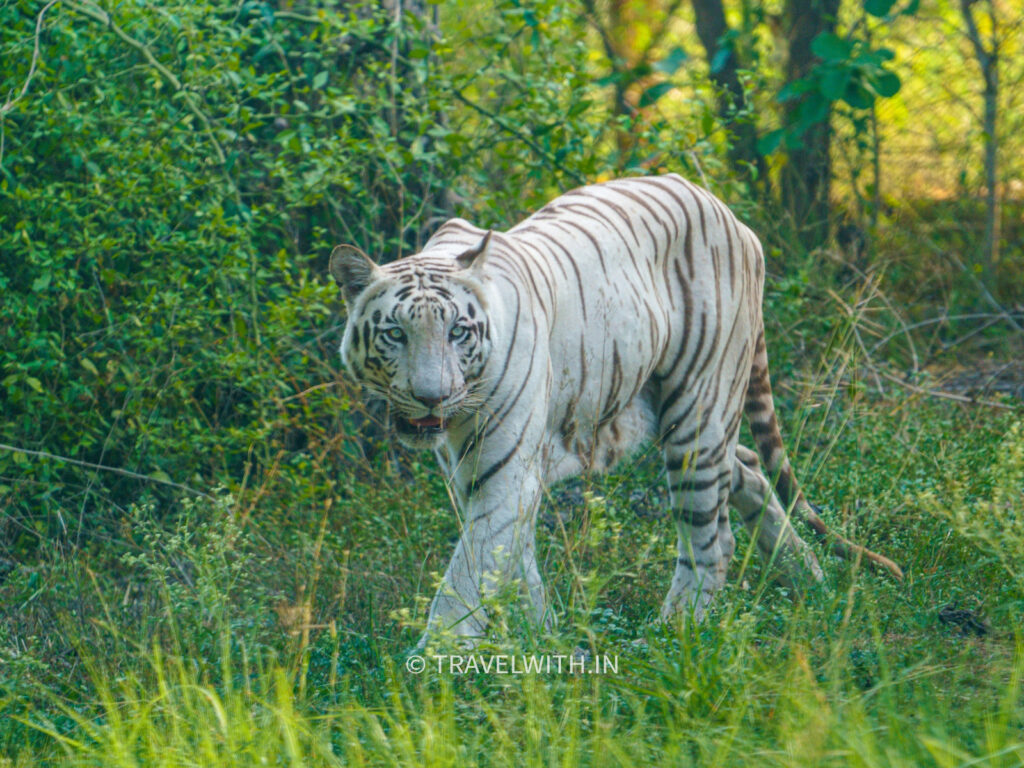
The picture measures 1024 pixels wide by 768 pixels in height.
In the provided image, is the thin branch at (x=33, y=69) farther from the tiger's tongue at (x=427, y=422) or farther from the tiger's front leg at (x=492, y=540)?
the tiger's front leg at (x=492, y=540)

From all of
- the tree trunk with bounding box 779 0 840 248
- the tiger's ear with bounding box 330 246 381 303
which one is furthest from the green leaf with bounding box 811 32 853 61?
the tree trunk with bounding box 779 0 840 248

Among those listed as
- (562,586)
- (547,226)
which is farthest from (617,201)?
(562,586)

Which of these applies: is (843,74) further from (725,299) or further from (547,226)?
(547,226)

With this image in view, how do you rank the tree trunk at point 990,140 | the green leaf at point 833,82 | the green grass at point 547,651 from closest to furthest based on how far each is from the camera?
the green grass at point 547,651
the green leaf at point 833,82
the tree trunk at point 990,140

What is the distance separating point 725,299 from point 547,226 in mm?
745

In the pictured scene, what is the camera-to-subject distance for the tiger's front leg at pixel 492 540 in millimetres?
3332

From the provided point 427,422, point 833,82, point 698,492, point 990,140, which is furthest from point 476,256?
point 990,140

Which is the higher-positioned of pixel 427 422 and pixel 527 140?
pixel 527 140

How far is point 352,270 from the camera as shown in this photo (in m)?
3.46

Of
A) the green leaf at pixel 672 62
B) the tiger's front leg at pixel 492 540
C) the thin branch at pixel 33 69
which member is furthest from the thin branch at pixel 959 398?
the thin branch at pixel 33 69

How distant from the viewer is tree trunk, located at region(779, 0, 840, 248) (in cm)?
788

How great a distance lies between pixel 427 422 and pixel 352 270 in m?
0.53

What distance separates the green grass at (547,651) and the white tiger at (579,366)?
20cm

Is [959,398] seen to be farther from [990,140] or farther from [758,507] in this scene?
[990,140]
